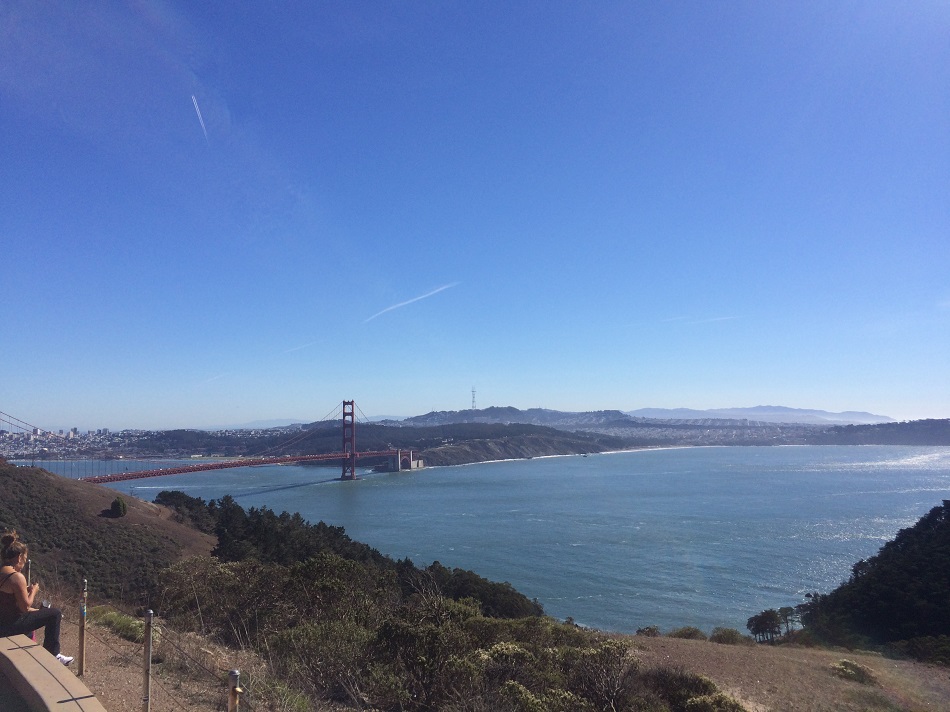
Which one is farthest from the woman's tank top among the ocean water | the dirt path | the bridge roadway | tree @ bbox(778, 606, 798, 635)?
the bridge roadway

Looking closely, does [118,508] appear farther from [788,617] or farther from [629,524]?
[629,524]

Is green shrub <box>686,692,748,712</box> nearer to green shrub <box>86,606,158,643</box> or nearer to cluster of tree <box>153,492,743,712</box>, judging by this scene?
cluster of tree <box>153,492,743,712</box>

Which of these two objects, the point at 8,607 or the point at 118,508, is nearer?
the point at 8,607

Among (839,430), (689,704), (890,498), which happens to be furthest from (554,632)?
(839,430)

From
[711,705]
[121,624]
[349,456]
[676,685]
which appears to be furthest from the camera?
[349,456]

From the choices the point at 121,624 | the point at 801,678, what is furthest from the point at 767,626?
the point at 121,624

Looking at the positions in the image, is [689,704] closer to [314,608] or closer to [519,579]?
[314,608]

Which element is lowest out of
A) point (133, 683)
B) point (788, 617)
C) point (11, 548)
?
point (788, 617)
